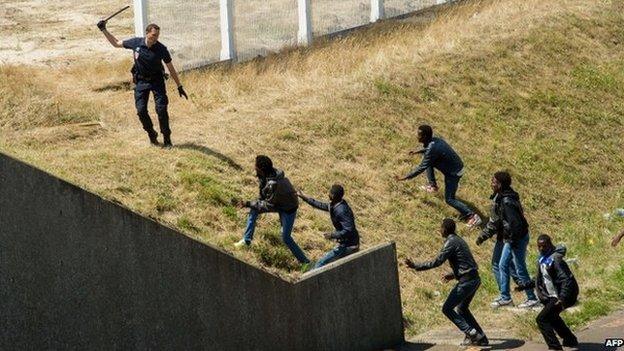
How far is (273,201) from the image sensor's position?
16672 mm

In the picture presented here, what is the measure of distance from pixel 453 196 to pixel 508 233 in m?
3.90

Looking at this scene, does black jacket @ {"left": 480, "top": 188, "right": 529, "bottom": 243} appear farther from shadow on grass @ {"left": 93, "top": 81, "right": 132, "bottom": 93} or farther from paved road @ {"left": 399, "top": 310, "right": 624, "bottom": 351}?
shadow on grass @ {"left": 93, "top": 81, "right": 132, "bottom": 93}

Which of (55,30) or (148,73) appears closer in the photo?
(148,73)

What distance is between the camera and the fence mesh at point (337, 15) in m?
26.3

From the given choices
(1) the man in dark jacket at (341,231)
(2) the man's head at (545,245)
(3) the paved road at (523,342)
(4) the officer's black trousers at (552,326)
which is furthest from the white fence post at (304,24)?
(4) the officer's black trousers at (552,326)

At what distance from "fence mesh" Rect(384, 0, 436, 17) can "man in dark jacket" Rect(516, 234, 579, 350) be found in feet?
47.9

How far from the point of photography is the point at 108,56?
25.5m

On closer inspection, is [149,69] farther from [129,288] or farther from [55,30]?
[55,30]

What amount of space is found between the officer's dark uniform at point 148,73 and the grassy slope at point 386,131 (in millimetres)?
634

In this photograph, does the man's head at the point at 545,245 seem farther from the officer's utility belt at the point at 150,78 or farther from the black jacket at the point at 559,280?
the officer's utility belt at the point at 150,78

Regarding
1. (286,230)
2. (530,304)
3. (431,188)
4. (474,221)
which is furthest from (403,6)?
(530,304)

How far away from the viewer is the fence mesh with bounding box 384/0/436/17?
93.9 ft

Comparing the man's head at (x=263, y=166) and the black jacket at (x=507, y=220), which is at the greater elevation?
the man's head at (x=263, y=166)

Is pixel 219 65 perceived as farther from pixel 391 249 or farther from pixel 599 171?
pixel 391 249
